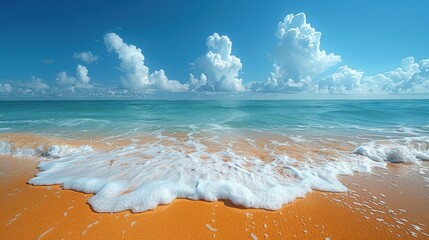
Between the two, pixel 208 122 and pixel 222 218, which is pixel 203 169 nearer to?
pixel 222 218

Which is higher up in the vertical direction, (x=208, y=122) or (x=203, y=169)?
(x=203, y=169)

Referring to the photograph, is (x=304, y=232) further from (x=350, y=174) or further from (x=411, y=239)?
(x=350, y=174)

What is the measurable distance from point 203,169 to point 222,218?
7.01 ft

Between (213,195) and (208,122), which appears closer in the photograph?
(213,195)

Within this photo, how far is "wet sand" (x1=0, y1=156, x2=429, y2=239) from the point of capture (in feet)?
10.1

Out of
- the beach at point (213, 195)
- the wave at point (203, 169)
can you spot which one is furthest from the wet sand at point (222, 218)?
the wave at point (203, 169)

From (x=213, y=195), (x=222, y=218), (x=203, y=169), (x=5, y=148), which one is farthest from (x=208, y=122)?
(x=222, y=218)

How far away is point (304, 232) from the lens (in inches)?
124

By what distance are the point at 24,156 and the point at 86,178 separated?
4.47 meters

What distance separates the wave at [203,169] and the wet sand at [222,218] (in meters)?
0.24

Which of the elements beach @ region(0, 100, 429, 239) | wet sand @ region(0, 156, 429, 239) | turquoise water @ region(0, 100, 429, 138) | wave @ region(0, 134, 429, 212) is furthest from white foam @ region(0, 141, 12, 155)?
wet sand @ region(0, 156, 429, 239)

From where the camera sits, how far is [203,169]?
5.50 m

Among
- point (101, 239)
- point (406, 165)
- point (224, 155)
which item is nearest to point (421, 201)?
point (406, 165)

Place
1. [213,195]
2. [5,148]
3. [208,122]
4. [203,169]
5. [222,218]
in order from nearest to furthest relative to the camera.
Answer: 1. [222,218]
2. [213,195]
3. [203,169]
4. [5,148]
5. [208,122]
